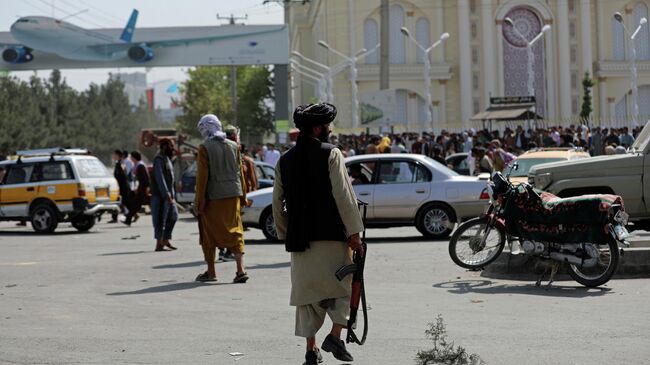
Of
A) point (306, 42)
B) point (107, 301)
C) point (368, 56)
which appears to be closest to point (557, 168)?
point (107, 301)

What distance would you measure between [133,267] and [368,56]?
2458 inches

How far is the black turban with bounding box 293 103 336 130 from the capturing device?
812 centimetres

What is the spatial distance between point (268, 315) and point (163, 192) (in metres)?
7.57

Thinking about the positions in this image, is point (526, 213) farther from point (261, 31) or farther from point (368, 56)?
point (368, 56)

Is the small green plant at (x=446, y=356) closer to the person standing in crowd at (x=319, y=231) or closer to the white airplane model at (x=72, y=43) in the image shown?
the person standing in crowd at (x=319, y=231)

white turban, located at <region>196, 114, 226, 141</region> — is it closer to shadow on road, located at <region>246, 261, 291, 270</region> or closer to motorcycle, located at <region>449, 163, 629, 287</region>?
shadow on road, located at <region>246, 261, 291, 270</region>

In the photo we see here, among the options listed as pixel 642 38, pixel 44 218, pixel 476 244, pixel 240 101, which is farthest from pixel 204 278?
pixel 240 101

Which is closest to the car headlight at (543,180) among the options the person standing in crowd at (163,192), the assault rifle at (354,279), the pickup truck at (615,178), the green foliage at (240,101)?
the pickup truck at (615,178)

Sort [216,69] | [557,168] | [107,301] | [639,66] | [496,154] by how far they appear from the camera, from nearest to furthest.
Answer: [107,301] < [557,168] < [496,154] < [639,66] < [216,69]

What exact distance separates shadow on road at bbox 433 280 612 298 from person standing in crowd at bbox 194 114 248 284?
233 centimetres

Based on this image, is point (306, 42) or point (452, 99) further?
point (306, 42)

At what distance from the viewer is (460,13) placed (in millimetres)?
77812

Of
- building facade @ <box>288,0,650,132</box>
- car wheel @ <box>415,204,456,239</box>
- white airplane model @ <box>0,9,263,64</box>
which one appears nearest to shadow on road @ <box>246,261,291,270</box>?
car wheel @ <box>415,204,456,239</box>

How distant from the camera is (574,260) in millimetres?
12375
